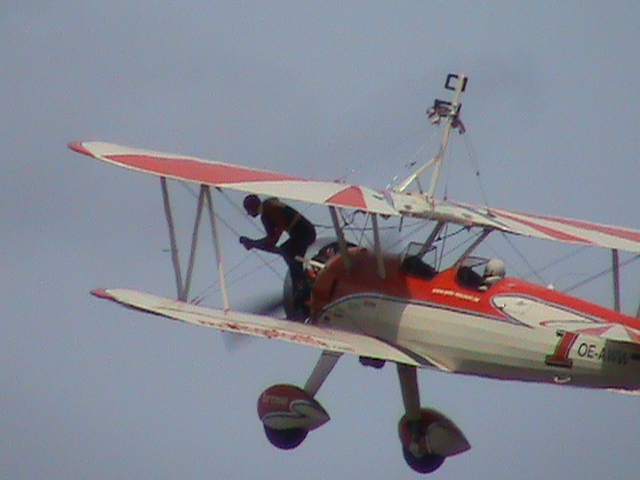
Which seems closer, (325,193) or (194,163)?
(325,193)

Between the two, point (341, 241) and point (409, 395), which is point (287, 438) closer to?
point (409, 395)

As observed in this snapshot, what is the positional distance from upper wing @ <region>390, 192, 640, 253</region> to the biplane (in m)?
0.03

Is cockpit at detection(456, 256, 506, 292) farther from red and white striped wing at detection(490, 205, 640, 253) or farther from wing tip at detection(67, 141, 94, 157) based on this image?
wing tip at detection(67, 141, 94, 157)

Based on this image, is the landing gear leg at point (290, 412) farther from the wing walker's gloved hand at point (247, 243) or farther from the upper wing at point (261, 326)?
the wing walker's gloved hand at point (247, 243)

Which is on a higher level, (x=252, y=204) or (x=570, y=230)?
(x=570, y=230)

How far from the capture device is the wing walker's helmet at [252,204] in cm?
2411

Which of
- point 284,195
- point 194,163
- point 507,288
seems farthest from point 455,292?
point 194,163

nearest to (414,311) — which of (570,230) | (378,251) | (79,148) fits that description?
(378,251)

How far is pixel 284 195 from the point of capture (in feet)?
73.6

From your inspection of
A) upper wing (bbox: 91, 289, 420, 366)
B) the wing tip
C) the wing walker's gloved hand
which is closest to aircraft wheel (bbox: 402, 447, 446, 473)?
upper wing (bbox: 91, 289, 420, 366)

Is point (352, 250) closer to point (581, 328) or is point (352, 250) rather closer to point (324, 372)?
point (324, 372)

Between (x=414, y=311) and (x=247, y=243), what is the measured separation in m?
2.23

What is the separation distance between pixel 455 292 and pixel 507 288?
1.73 feet

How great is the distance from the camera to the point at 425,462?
76.9ft
